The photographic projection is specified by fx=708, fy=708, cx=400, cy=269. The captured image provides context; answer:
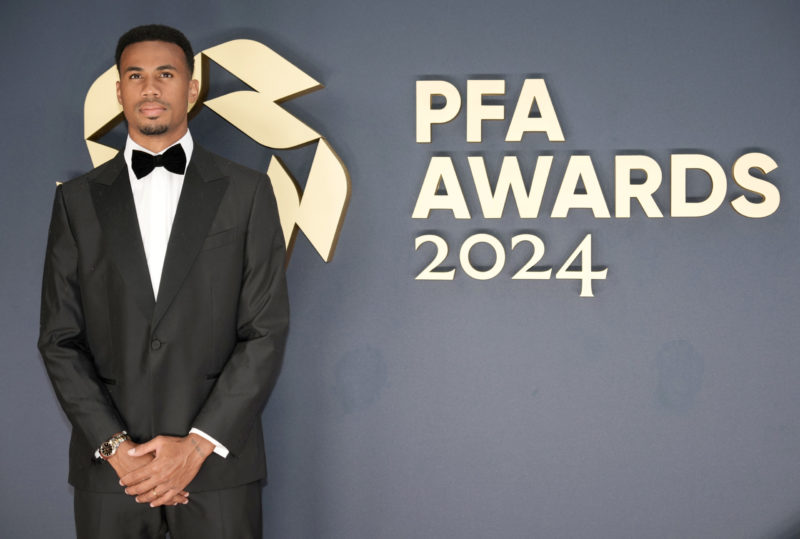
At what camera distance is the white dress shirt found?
1927 mm

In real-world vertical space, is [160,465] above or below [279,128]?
below

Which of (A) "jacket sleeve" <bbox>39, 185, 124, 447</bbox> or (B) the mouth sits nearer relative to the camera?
(A) "jacket sleeve" <bbox>39, 185, 124, 447</bbox>

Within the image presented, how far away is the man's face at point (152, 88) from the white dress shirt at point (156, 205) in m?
0.06

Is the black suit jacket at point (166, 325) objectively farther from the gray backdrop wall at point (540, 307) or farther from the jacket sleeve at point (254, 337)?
the gray backdrop wall at point (540, 307)

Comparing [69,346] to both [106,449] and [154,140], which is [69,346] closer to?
[106,449]

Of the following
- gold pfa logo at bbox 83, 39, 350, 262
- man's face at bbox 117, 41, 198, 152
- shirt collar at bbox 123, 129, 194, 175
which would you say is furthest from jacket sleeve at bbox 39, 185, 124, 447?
gold pfa logo at bbox 83, 39, 350, 262

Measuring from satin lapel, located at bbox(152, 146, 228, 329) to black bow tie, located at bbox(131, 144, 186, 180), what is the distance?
30 millimetres

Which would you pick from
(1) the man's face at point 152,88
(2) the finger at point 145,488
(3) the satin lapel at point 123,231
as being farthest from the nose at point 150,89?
(2) the finger at point 145,488

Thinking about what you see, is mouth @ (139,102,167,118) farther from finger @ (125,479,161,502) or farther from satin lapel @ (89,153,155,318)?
finger @ (125,479,161,502)

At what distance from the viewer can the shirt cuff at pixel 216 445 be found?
72.3 inches

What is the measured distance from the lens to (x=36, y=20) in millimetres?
2578

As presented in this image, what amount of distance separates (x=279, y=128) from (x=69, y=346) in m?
1.00

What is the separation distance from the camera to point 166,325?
1.88 m

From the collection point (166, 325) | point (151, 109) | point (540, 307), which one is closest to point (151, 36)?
point (151, 109)
